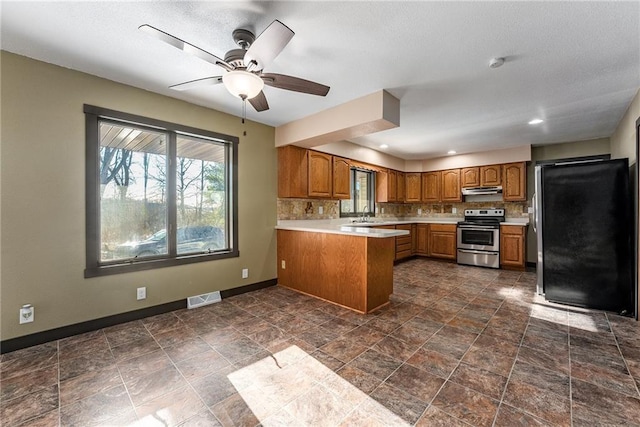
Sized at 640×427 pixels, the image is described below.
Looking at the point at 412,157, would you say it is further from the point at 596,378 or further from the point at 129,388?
the point at 129,388

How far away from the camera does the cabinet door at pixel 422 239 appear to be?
642cm

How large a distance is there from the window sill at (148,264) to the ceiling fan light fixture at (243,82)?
2229mm

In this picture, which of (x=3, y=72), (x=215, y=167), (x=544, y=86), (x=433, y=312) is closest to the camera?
(x=3, y=72)

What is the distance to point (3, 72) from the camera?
7.24 feet

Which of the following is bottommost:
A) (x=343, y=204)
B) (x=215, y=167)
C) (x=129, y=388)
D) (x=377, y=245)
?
(x=129, y=388)

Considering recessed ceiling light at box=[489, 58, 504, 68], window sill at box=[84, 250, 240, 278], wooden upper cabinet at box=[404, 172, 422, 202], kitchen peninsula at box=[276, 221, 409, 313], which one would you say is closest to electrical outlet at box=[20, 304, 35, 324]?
window sill at box=[84, 250, 240, 278]

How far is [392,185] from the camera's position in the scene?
6414 millimetres

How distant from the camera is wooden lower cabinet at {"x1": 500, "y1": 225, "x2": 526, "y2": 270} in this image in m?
5.20

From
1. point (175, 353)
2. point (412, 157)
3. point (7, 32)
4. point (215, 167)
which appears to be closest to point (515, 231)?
point (412, 157)

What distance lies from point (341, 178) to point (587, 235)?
344 centimetres

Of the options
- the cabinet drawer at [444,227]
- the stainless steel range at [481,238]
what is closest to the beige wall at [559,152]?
the stainless steel range at [481,238]

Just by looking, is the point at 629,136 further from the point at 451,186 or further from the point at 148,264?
the point at 148,264

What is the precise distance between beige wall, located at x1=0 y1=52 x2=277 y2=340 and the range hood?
19.6 ft

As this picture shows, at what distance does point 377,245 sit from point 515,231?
3795 millimetres
